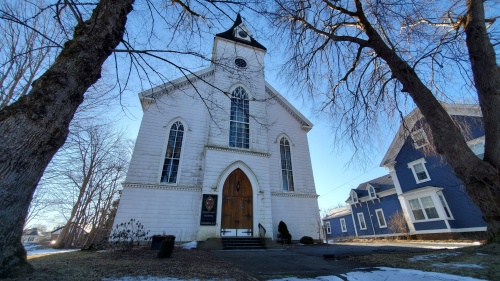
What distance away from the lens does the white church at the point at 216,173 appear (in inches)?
411

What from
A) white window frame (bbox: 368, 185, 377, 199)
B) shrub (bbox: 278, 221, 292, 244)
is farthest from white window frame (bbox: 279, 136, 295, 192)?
white window frame (bbox: 368, 185, 377, 199)

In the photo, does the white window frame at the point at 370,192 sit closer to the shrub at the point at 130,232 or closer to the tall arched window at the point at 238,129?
the tall arched window at the point at 238,129

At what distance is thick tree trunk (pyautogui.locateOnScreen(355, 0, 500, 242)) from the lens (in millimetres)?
4398

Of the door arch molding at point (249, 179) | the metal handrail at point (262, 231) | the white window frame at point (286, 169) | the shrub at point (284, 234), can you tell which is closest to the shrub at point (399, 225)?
the white window frame at point (286, 169)

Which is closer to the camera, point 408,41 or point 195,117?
point 408,41

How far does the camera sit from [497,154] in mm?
4445

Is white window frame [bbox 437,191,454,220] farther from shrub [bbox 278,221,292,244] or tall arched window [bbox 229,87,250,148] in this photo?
tall arched window [bbox 229,87,250,148]

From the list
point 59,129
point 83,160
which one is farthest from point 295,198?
point 83,160

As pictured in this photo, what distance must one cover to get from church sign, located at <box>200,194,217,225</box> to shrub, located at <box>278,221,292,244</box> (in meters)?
3.59

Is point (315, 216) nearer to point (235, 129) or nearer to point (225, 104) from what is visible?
point (235, 129)

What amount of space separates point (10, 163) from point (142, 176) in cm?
912

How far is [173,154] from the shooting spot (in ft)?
39.0

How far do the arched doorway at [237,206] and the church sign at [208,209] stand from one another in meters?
0.54

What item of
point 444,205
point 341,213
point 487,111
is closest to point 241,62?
point 487,111
